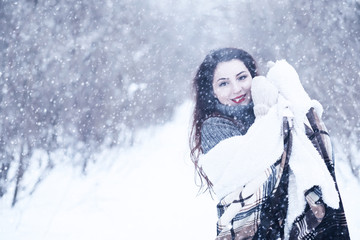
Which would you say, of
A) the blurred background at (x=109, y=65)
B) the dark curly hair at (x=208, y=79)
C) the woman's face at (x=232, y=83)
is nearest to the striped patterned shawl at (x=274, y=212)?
the woman's face at (x=232, y=83)

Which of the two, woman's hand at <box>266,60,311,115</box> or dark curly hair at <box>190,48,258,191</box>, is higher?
dark curly hair at <box>190,48,258,191</box>

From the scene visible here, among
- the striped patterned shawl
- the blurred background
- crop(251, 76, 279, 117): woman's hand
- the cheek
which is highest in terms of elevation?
the blurred background

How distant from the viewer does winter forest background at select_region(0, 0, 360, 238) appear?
3.67 m

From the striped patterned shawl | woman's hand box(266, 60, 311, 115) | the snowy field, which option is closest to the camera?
the striped patterned shawl

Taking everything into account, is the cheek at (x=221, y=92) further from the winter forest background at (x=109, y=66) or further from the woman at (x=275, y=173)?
the winter forest background at (x=109, y=66)

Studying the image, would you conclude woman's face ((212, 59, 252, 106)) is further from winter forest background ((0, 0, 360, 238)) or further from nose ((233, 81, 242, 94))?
winter forest background ((0, 0, 360, 238))

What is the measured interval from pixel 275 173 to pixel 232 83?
0.52 meters

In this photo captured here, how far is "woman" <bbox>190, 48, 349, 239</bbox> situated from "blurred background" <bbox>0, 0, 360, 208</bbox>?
119 inches

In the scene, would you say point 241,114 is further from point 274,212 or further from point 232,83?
point 274,212

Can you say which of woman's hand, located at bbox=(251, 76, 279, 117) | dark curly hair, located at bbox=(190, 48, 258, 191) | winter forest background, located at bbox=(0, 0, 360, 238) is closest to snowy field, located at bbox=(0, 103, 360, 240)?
winter forest background, located at bbox=(0, 0, 360, 238)

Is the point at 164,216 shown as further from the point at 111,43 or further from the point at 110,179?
the point at 111,43

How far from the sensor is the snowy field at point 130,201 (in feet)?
12.8

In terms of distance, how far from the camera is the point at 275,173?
42.9 inches

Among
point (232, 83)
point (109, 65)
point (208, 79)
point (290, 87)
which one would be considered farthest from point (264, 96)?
point (109, 65)
